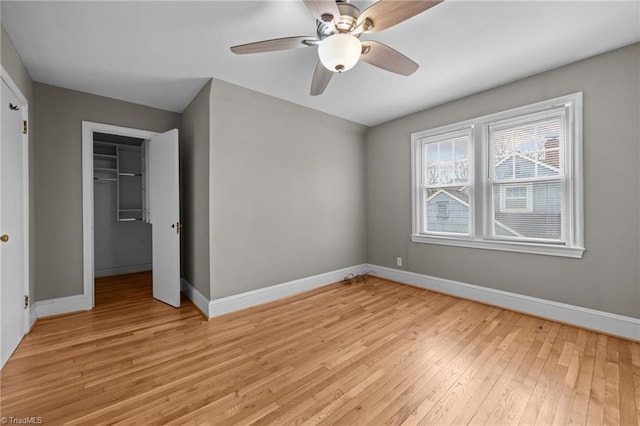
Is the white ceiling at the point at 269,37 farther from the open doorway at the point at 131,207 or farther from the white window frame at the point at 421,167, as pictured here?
the open doorway at the point at 131,207

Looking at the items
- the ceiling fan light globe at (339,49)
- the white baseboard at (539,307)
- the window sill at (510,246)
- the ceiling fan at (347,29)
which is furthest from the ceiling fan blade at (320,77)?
the white baseboard at (539,307)

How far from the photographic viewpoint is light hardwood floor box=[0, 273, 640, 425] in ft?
4.95

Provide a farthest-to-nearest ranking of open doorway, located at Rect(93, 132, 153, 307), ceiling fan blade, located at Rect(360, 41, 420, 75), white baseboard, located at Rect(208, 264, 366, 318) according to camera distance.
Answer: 1. open doorway, located at Rect(93, 132, 153, 307)
2. white baseboard, located at Rect(208, 264, 366, 318)
3. ceiling fan blade, located at Rect(360, 41, 420, 75)

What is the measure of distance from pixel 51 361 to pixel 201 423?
5.01 feet

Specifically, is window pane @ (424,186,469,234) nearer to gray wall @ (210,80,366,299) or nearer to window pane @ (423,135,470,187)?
window pane @ (423,135,470,187)

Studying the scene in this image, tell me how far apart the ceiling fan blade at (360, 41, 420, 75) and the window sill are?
2273mm

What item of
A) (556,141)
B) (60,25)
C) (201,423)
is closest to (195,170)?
(60,25)

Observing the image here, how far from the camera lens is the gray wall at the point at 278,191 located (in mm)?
2945

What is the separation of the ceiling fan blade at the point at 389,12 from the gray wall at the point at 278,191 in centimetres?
186

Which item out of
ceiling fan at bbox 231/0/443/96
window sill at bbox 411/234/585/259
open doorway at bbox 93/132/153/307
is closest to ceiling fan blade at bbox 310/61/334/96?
ceiling fan at bbox 231/0/443/96

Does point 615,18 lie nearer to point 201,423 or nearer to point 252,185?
point 252,185

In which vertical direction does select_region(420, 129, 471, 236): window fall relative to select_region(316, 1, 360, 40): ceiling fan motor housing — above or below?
below

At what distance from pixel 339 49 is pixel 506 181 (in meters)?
2.57

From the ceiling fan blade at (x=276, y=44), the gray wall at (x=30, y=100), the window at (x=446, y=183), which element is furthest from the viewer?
the window at (x=446, y=183)
